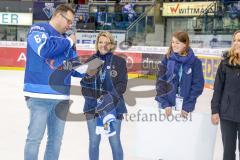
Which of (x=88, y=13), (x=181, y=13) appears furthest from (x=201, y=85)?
A: (x=88, y=13)

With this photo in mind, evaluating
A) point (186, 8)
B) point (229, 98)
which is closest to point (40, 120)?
point (229, 98)

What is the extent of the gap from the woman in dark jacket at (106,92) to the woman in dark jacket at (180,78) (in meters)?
0.36

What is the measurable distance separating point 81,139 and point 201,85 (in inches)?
89.1

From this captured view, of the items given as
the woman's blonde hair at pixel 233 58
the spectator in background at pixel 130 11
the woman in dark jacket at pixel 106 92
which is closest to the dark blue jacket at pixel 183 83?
the woman in dark jacket at pixel 106 92

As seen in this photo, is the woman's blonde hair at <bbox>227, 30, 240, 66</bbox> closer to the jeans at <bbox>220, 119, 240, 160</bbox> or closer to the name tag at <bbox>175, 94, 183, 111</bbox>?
the jeans at <bbox>220, 119, 240, 160</bbox>

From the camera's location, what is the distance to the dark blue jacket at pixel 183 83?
12.3 feet

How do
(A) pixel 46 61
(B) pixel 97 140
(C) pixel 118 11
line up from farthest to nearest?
(C) pixel 118 11, (B) pixel 97 140, (A) pixel 46 61

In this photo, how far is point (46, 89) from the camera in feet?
10.9

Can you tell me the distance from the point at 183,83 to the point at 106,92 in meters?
0.63

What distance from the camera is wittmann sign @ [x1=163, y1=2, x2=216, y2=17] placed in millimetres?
17109

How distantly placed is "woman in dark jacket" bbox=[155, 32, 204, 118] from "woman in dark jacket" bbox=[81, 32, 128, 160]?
359 mm

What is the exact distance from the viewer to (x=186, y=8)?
58.5 feet

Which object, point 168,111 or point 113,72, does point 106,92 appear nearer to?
point 113,72

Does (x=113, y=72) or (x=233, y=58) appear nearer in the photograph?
(x=233, y=58)
